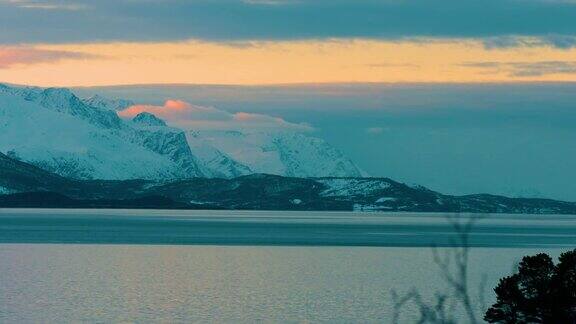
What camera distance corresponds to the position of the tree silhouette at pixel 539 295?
171 feet

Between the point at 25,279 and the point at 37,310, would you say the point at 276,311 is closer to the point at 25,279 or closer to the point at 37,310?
the point at 37,310

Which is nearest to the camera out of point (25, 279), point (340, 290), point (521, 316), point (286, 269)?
point (521, 316)

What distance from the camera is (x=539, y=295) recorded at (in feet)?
172

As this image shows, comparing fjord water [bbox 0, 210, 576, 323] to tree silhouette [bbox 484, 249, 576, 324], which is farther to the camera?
fjord water [bbox 0, 210, 576, 323]

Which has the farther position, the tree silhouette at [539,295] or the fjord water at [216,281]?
the fjord water at [216,281]

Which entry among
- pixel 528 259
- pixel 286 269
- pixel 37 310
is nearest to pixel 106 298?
pixel 37 310

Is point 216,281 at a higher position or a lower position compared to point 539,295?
lower

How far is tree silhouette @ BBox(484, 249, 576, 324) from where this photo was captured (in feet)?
171

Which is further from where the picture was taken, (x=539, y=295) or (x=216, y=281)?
(x=216, y=281)

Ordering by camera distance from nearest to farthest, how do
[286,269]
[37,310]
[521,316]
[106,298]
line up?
1. [521,316]
2. [37,310]
3. [106,298]
4. [286,269]

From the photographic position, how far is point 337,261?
156250 mm

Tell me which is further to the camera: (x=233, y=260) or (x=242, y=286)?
(x=233, y=260)

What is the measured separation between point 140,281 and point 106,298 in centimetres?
2014

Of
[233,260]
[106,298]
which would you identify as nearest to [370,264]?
[233,260]
